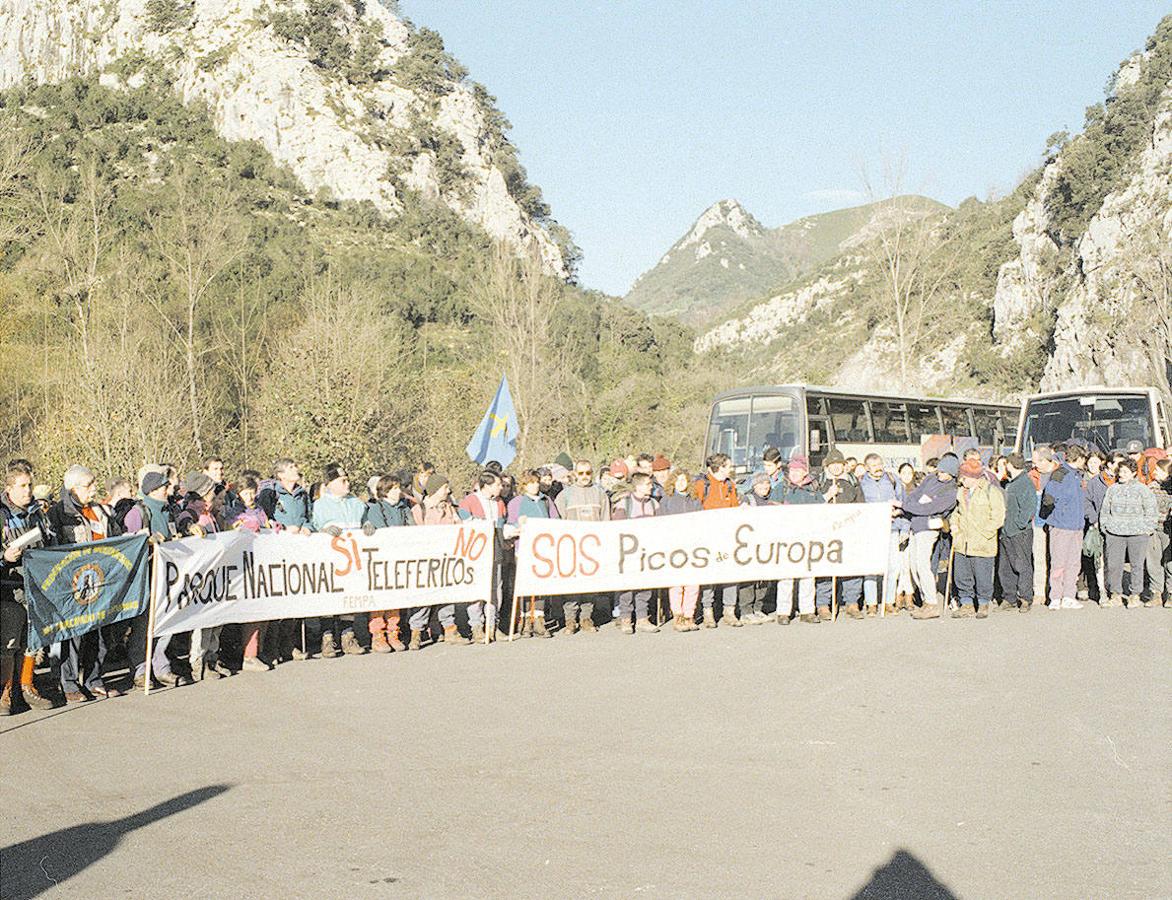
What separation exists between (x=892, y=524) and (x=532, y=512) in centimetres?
453

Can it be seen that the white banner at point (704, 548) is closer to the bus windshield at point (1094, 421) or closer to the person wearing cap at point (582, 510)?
the person wearing cap at point (582, 510)

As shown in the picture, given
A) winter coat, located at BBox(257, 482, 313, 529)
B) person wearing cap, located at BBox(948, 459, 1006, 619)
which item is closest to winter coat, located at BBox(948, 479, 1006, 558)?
person wearing cap, located at BBox(948, 459, 1006, 619)

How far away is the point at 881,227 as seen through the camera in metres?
51.5

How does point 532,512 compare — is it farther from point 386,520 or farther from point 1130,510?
point 1130,510

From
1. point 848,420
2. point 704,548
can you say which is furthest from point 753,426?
point 704,548

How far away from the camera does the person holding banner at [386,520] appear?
12242 millimetres

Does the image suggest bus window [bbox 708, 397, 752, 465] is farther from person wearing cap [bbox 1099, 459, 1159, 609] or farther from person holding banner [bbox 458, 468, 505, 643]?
person holding banner [bbox 458, 468, 505, 643]

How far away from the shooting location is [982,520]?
46.1 ft

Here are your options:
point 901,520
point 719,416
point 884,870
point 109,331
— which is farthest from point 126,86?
point 884,870

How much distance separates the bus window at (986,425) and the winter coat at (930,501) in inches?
746

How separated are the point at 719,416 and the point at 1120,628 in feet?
49.5

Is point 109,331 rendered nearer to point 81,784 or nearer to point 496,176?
point 81,784

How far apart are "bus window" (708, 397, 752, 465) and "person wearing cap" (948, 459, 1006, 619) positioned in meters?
12.2

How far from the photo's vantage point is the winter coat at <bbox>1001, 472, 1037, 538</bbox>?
1439cm
